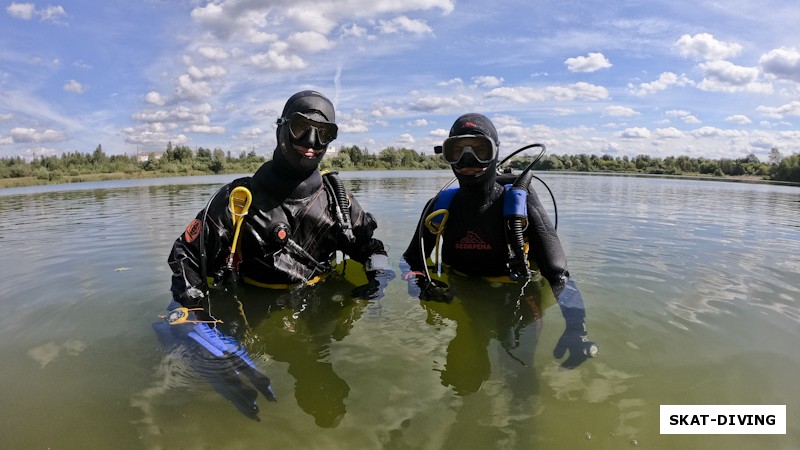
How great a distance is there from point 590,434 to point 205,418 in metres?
1.92

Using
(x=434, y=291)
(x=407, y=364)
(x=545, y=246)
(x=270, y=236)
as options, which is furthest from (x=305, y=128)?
(x=545, y=246)

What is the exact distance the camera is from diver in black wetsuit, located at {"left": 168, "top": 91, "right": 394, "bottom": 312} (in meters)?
3.11

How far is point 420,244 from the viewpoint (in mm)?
3672

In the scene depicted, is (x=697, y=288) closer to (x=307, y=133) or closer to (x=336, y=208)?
(x=336, y=208)

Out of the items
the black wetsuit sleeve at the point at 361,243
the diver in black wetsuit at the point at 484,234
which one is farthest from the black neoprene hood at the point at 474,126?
the black wetsuit sleeve at the point at 361,243

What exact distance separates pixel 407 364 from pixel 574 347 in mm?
1080

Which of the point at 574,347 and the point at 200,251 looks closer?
the point at 574,347

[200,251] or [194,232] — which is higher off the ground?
[194,232]

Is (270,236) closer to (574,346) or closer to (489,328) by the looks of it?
(489,328)

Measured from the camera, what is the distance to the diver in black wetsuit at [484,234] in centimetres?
294

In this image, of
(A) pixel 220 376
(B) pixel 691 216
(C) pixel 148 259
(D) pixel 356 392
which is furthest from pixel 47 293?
(B) pixel 691 216

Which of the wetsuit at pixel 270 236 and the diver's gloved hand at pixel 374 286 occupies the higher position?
→ the wetsuit at pixel 270 236

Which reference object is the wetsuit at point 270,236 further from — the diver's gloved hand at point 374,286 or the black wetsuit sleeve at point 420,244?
the black wetsuit sleeve at point 420,244

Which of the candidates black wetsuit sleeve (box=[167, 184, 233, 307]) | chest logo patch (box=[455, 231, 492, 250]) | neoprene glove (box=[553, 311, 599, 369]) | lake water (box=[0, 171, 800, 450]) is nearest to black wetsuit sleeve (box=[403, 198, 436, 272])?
chest logo patch (box=[455, 231, 492, 250])
